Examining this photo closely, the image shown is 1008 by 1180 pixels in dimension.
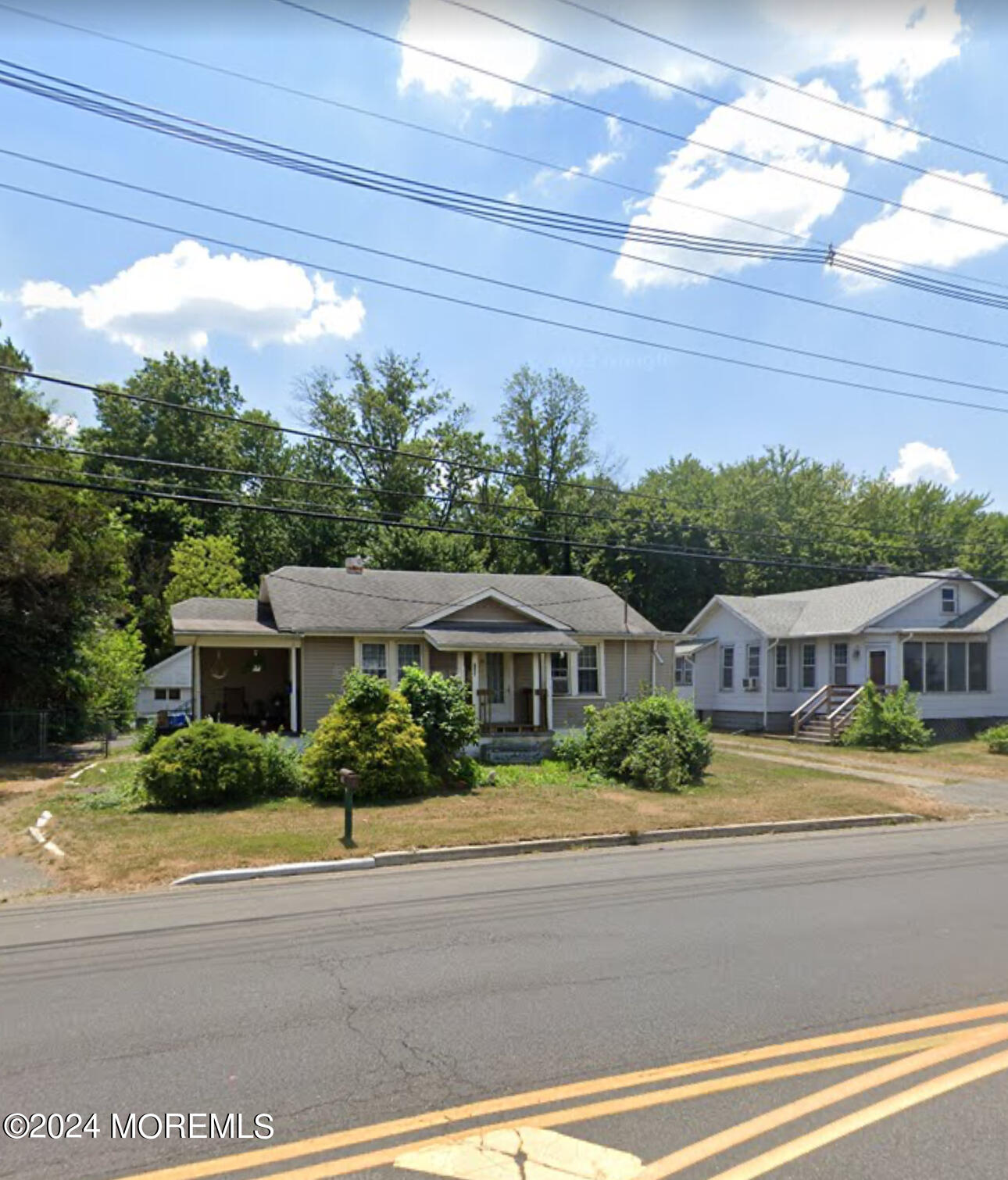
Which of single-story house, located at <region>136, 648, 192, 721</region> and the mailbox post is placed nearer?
the mailbox post

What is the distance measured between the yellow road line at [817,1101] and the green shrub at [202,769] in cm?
1210

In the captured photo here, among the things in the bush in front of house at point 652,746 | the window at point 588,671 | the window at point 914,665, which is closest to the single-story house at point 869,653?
the window at point 914,665

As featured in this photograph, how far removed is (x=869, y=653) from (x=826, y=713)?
263cm

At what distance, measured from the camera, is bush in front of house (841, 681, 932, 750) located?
27156mm

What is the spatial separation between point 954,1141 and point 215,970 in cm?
496

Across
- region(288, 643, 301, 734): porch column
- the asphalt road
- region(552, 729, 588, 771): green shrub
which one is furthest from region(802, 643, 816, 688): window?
the asphalt road

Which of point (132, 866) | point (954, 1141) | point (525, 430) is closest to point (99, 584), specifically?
point (132, 866)

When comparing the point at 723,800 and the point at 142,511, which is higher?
the point at 142,511

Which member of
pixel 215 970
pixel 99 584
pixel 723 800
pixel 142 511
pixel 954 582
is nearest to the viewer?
pixel 215 970

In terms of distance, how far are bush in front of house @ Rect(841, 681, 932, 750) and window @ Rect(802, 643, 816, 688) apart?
5.31 metres

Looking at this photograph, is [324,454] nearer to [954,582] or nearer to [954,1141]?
[954,582]

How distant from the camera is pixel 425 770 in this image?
1642cm

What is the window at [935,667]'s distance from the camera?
3122cm

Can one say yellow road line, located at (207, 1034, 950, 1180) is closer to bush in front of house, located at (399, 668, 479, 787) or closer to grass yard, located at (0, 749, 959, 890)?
grass yard, located at (0, 749, 959, 890)
